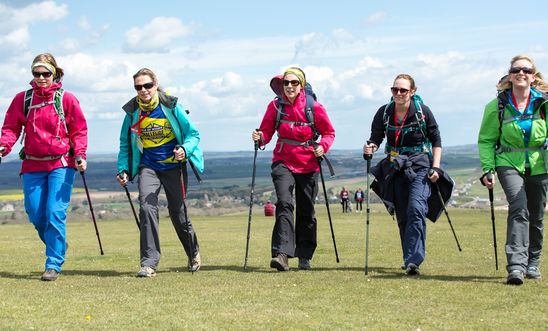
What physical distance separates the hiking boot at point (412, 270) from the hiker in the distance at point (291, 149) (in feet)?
6.33

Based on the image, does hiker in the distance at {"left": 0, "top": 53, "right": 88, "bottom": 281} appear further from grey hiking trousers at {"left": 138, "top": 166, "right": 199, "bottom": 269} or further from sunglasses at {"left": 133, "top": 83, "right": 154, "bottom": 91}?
grey hiking trousers at {"left": 138, "top": 166, "right": 199, "bottom": 269}

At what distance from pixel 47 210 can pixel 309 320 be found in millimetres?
5377

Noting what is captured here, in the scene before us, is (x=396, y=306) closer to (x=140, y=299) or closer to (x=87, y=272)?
(x=140, y=299)

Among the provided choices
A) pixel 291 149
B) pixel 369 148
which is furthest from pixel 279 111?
pixel 369 148

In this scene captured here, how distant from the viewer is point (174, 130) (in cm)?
1344

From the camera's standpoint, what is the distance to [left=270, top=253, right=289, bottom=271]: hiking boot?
13883 millimetres

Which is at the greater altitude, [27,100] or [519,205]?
[27,100]

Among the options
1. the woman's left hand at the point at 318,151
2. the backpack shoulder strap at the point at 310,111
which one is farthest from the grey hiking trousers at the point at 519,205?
the backpack shoulder strap at the point at 310,111

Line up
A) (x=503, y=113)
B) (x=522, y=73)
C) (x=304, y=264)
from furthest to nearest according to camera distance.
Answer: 1. (x=304, y=264)
2. (x=503, y=113)
3. (x=522, y=73)

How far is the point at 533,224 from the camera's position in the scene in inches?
495

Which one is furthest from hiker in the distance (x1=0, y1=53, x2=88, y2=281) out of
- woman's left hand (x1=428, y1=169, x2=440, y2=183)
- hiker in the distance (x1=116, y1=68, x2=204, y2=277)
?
woman's left hand (x1=428, y1=169, x2=440, y2=183)

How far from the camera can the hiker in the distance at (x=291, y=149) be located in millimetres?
14000

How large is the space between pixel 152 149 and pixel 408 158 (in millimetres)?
3659

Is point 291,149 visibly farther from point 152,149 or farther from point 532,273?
point 532,273
